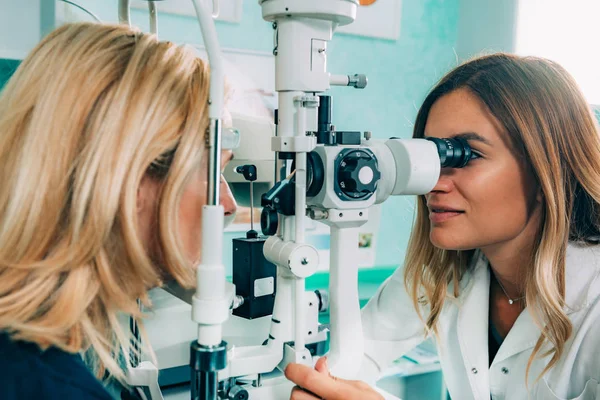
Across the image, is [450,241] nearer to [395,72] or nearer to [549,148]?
[549,148]

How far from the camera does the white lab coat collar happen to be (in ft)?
3.70

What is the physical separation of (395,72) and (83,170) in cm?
159

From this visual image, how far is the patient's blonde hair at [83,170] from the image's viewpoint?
0.67 m

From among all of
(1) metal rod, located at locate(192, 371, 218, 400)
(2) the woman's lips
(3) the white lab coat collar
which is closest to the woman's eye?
(2) the woman's lips

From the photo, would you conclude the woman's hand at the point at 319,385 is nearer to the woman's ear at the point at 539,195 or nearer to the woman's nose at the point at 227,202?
the woman's nose at the point at 227,202

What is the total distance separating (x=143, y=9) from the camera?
1542 mm

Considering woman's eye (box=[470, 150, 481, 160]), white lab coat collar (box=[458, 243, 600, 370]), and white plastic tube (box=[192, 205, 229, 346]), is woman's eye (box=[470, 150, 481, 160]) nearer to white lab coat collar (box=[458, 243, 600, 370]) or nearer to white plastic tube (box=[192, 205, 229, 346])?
white lab coat collar (box=[458, 243, 600, 370])

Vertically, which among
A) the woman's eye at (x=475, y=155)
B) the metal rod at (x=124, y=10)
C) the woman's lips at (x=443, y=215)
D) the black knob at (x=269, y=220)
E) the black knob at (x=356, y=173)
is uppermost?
the metal rod at (x=124, y=10)

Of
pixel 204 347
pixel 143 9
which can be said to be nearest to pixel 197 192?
pixel 204 347

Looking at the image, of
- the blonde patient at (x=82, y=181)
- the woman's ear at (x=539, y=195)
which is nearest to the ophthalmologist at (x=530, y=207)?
the woman's ear at (x=539, y=195)

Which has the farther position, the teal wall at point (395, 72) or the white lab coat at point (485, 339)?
the teal wall at point (395, 72)

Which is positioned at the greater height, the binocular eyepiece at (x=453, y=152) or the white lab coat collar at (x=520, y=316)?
the binocular eyepiece at (x=453, y=152)

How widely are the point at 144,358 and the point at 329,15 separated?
0.74 metres

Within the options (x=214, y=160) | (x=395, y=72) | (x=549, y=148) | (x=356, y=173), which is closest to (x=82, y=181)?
(x=214, y=160)
